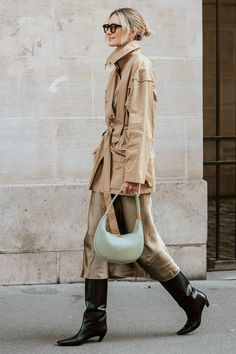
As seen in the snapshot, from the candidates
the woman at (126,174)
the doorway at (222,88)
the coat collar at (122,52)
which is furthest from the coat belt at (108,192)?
the doorway at (222,88)

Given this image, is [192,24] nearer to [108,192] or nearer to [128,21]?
[128,21]

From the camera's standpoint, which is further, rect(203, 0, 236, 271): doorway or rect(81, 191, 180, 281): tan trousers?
rect(203, 0, 236, 271): doorway

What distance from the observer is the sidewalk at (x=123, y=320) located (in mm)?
4344

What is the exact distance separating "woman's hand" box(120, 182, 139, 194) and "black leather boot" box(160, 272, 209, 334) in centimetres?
63

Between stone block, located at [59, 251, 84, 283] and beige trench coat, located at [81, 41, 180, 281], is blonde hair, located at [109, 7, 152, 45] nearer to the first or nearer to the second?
beige trench coat, located at [81, 41, 180, 281]

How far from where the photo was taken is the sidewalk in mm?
4344

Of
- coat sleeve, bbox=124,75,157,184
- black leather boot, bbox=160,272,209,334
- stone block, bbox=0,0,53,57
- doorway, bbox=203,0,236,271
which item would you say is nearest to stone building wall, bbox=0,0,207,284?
stone block, bbox=0,0,53,57

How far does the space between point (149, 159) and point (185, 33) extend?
78.2 inches

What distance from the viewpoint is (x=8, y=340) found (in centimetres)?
448

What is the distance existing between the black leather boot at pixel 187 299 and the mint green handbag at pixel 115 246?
0.43m

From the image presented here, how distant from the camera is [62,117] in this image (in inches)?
229

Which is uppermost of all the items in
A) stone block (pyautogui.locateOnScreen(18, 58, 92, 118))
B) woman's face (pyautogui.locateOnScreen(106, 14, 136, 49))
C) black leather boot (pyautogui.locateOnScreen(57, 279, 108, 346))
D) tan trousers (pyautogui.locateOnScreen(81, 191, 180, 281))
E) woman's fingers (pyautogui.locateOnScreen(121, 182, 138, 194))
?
woman's face (pyautogui.locateOnScreen(106, 14, 136, 49))

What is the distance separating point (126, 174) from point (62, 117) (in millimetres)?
1745

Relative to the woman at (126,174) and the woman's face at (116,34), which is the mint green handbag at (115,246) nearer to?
the woman at (126,174)
